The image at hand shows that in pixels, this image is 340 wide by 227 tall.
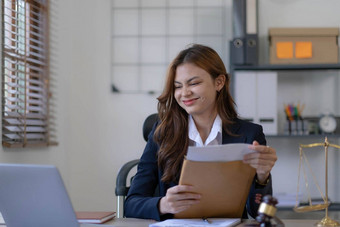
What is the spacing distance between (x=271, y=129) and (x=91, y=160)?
1380 mm

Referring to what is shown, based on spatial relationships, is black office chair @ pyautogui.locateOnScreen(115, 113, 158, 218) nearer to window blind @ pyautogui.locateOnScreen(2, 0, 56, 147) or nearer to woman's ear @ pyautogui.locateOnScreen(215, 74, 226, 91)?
woman's ear @ pyautogui.locateOnScreen(215, 74, 226, 91)

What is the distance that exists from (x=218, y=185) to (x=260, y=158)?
0.16m

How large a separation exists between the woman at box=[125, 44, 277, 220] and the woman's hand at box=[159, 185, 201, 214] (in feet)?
→ 0.85

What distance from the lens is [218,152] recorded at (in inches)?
53.7

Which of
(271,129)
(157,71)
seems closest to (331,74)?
(271,129)

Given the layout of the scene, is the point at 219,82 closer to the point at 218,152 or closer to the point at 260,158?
the point at 260,158

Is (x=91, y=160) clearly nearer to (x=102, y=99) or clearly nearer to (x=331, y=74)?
(x=102, y=99)

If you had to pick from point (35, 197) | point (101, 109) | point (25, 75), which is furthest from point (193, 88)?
point (101, 109)

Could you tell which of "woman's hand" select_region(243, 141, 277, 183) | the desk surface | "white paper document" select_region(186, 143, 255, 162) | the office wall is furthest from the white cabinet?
"white paper document" select_region(186, 143, 255, 162)

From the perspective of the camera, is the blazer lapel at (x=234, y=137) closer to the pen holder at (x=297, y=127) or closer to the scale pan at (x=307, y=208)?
the scale pan at (x=307, y=208)

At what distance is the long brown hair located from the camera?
1847mm

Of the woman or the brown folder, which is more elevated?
the woman

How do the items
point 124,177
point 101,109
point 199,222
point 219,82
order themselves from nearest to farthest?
point 199,222
point 219,82
point 124,177
point 101,109

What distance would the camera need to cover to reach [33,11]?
10.9 ft
